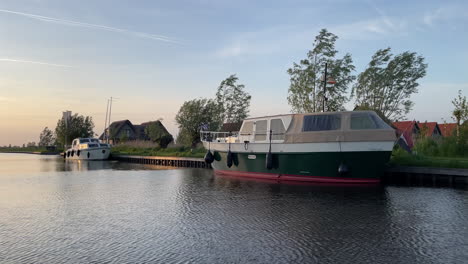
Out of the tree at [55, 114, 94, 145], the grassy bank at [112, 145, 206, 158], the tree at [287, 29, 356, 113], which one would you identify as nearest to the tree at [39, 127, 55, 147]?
the tree at [55, 114, 94, 145]

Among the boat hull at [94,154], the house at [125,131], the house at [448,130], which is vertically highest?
the house at [125,131]

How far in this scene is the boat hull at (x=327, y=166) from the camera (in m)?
16.6

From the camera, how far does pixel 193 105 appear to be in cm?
4641

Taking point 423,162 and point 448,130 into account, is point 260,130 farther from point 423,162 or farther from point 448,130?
point 448,130

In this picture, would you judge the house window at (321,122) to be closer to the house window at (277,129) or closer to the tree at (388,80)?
the house window at (277,129)

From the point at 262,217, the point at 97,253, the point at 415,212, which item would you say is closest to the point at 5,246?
the point at 97,253

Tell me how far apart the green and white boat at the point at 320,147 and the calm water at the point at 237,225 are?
1339 millimetres

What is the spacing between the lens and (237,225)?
31.0 ft

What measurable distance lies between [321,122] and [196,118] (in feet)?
97.1

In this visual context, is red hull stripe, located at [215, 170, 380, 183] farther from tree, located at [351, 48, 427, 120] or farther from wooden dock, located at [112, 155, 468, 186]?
tree, located at [351, 48, 427, 120]

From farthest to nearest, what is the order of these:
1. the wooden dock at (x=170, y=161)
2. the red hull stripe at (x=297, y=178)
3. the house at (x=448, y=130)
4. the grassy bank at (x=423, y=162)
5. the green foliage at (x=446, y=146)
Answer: the wooden dock at (x=170, y=161) → the house at (x=448, y=130) → the green foliage at (x=446, y=146) → the grassy bank at (x=423, y=162) → the red hull stripe at (x=297, y=178)

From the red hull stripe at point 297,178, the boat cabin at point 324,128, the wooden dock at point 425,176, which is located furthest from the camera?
the red hull stripe at point 297,178

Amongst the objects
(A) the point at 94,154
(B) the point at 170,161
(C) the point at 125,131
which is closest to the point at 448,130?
(B) the point at 170,161

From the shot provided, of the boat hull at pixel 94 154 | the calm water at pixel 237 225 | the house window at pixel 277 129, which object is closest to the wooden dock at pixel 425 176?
the calm water at pixel 237 225
